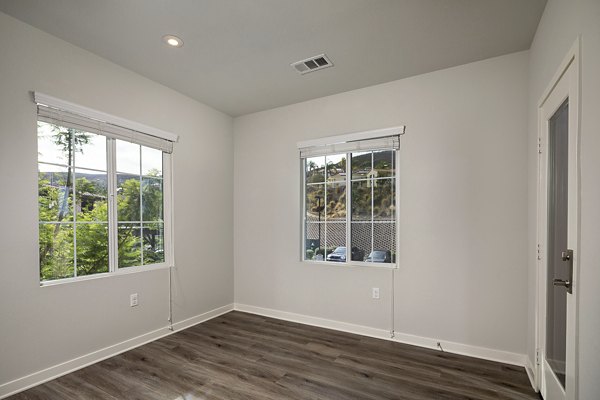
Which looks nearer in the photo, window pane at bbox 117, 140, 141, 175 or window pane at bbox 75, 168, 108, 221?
window pane at bbox 75, 168, 108, 221

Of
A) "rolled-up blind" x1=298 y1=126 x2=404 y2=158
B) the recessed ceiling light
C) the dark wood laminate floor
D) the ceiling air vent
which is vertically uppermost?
the recessed ceiling light

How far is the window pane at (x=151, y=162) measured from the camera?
134 inches

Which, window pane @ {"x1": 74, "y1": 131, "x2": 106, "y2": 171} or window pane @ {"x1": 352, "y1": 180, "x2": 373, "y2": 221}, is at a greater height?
window pane @ {"x1": 74, "y1": 131, "x2": 106, "y2": 171}

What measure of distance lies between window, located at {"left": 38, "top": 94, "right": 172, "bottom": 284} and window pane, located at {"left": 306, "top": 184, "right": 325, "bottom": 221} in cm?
169

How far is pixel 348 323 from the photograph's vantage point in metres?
3.62

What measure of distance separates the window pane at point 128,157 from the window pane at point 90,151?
16 cm

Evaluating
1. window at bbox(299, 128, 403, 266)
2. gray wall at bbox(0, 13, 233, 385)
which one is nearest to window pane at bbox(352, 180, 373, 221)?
window at bbox(299, 128, 403, 266)

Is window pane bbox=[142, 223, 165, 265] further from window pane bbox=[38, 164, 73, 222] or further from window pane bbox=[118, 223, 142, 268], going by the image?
window pane bbox=[38, 164, 73, 222]

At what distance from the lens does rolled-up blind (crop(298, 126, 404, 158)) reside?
3.41 m

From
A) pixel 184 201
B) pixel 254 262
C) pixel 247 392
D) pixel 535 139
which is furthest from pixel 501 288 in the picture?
pixel 184 201

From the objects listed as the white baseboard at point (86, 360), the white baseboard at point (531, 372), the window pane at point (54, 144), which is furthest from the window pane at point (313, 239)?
the window pane at point (54, 144)

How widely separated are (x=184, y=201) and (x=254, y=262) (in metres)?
1.27

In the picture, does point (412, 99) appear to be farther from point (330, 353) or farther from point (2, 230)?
point (2, 230)

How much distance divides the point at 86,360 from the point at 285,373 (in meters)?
1.76
